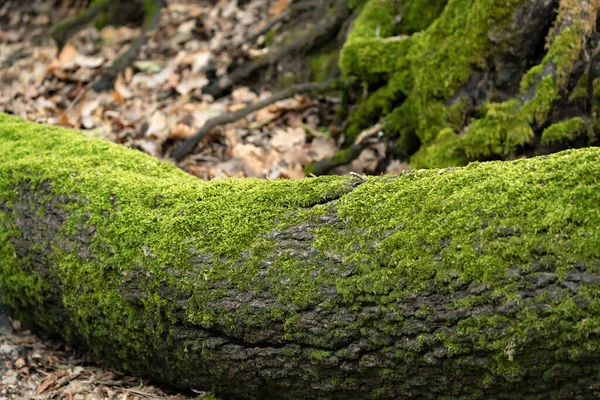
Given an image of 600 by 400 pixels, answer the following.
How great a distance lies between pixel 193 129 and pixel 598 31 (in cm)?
368

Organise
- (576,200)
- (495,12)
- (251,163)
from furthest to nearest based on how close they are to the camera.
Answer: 1. (251,163)
2. (495,12)
3. (576,200)

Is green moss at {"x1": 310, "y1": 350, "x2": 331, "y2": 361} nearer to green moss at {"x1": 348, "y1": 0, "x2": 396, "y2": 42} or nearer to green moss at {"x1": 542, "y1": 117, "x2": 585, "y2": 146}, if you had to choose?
green moss at {"x1": 542, "y1": 117, "x2": 585, "y2": 146}

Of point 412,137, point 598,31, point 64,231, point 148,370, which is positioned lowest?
point 148,370

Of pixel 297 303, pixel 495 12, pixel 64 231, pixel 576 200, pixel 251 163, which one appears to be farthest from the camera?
pixel 251 163

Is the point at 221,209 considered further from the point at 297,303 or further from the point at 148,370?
the point at 148,370

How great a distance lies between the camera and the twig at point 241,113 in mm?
5766

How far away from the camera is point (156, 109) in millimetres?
6746

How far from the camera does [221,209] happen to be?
9.54 ft

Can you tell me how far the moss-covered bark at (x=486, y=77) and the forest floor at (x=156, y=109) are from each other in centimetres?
60

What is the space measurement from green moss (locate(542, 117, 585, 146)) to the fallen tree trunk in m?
1.58

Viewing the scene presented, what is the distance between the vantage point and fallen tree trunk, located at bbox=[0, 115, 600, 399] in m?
2.16

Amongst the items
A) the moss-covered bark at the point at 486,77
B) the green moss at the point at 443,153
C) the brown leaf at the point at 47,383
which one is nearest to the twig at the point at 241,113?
the moss-covered bark at the point at 486,77

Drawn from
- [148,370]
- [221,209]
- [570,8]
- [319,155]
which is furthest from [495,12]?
[148,370]

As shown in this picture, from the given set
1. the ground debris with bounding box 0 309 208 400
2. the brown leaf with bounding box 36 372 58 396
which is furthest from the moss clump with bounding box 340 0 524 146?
the brown leaf with bounding box 36 372 58 396
